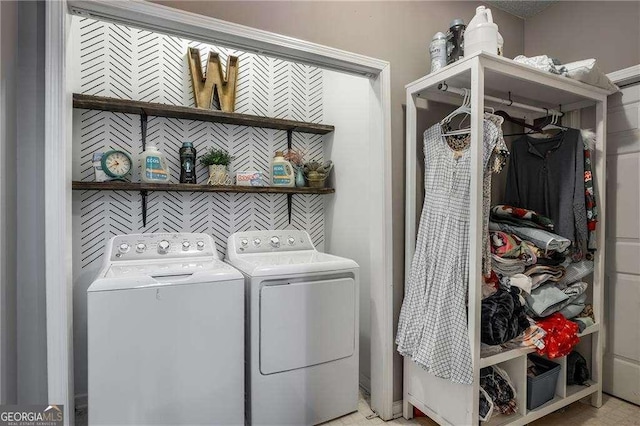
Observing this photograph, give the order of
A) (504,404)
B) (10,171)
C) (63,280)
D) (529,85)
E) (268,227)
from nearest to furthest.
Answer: (10,171)
(63,280)
(504,404)
(529,85)
(268,227)

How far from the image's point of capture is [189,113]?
226cm

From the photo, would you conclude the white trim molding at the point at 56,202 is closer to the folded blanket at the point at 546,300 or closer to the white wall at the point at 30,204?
the white wall at the point at 30,204

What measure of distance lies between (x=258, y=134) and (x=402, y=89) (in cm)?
118

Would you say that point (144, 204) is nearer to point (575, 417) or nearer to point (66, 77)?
point (66, 77)

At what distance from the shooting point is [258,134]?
8.82 feet

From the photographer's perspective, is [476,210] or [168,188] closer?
[476,210]

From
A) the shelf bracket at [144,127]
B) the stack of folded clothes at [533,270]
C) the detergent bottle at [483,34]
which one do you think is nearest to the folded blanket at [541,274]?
the stack of folded clothes at [533,270]

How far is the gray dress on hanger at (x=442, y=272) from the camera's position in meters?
1.60

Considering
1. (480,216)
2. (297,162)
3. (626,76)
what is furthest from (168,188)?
(626,76)

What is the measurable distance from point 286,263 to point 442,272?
854 mm

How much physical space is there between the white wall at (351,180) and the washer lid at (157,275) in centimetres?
101

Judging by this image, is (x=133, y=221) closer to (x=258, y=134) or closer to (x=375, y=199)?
(x=258, y=134)

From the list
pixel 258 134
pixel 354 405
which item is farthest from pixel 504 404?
pixel 258 134

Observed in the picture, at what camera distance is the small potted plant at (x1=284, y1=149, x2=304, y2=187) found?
265cm
